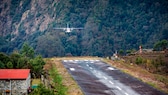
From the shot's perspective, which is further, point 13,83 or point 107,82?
point 107,82

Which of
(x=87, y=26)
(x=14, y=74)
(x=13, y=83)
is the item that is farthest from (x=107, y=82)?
(x=87, y=26)

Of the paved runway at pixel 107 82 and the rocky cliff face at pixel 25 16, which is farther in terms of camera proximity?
the rocky cliff face at pixel 25 16

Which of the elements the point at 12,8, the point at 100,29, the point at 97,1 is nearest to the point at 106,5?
the point at 97,1

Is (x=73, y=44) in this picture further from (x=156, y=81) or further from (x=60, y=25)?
(x=156, y=81)

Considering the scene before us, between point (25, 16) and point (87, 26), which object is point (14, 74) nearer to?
point (87, 26)

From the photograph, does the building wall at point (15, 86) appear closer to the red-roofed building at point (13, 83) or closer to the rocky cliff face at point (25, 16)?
the red-roofed building at point (13, 83)

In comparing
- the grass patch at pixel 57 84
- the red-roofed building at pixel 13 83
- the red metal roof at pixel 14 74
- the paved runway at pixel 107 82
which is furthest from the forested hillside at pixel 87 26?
the red-roofed building at pixel 13 83

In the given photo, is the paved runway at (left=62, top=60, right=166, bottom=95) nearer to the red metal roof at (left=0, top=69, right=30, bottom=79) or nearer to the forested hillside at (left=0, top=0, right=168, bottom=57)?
the red metal roof at (left=0, top=69, right=30, bottom=79)
